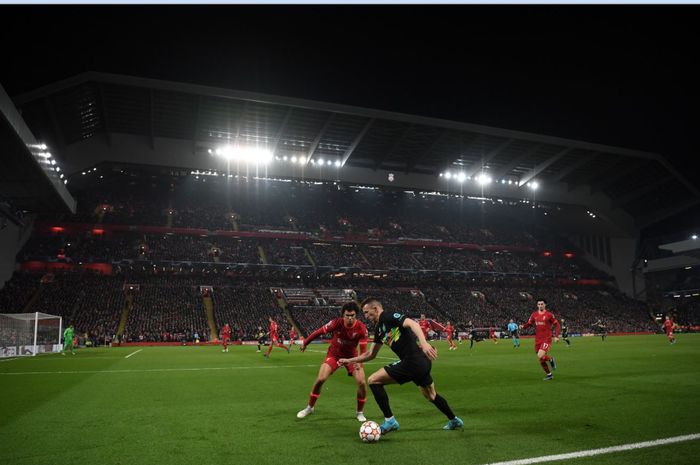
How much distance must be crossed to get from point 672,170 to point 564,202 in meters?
13.2

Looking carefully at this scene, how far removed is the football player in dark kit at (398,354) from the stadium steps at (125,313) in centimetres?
4026

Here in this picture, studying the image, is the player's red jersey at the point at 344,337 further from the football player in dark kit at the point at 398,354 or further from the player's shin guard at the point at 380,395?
the player's shin guard at the point at 380,395

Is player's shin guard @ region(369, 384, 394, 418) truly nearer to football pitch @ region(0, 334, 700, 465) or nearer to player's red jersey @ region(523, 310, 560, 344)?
football pitch @ region(0, 334, 700, 465)

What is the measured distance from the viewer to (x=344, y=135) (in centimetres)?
5331

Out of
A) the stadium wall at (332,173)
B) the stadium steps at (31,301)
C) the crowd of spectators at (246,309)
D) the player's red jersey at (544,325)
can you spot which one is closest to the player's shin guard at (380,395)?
the player's red jersey at (544,325)

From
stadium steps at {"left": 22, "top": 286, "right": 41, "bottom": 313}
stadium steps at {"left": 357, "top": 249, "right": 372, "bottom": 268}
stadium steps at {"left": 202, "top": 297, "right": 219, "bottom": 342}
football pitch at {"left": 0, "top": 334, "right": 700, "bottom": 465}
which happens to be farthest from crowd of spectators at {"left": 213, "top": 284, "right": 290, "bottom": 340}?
football pitch at {"left": 0, "top": 334, "right": 700, "bottom": 465}

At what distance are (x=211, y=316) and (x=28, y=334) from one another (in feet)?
57.8

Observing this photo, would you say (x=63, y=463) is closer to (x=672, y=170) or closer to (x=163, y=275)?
(x=163, y=275)

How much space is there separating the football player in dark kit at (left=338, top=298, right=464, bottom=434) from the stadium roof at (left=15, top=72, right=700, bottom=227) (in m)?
38.1

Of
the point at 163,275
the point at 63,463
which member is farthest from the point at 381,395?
the point at 163,275

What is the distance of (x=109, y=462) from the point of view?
580cm

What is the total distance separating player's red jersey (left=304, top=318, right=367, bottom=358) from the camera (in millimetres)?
8500

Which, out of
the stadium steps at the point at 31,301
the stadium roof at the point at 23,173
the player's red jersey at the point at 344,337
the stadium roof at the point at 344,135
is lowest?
the player's red jersey at the point at 344,337

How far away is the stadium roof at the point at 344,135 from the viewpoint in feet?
136
